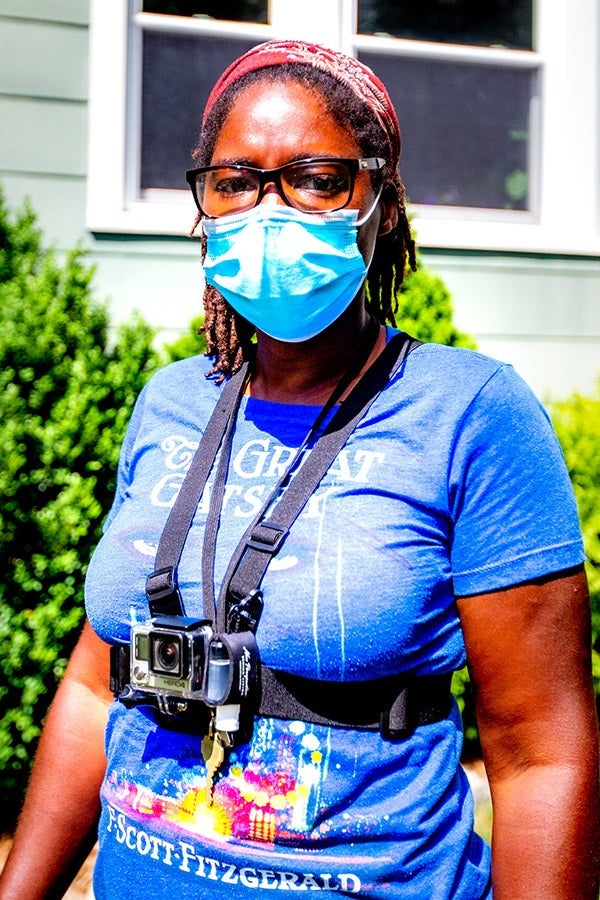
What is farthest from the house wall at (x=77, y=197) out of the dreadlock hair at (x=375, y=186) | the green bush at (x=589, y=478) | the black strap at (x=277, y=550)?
the black strap at (x=277, y=550)

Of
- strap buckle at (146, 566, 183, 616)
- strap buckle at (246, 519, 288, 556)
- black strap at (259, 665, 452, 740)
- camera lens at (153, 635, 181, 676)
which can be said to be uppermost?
strap buckle at (246, 519, 288, 556)

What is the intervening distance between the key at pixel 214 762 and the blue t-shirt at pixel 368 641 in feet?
0.04

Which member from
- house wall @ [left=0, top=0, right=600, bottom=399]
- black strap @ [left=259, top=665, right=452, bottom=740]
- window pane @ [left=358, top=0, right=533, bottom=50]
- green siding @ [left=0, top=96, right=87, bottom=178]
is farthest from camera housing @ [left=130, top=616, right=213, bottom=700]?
window pane @ [left=358, top=0, right=533, bottom=50]

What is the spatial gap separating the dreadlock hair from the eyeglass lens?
3.0 inches

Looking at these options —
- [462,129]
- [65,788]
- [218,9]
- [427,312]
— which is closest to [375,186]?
[65,788]

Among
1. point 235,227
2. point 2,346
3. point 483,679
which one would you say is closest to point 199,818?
point 483,679

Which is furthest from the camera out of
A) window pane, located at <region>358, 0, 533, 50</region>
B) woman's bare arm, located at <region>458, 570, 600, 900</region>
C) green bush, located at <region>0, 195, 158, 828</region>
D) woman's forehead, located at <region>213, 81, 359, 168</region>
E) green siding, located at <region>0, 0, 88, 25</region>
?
window pane, located at <region>358, 0, 533, 50</region>

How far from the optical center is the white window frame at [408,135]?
420 cm

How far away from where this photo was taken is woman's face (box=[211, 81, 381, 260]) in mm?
Answer: 1546

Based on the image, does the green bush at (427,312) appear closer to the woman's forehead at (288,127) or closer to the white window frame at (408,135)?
the white window frame at (408,135)

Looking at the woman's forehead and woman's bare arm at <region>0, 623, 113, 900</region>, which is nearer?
the woman's forehead

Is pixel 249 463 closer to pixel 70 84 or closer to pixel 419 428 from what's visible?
pixel 419 428

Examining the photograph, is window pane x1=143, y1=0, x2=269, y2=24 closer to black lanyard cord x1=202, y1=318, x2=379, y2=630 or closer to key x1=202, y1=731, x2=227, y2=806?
black lanyard cord x1=202, y1=318, x2=379, y2=630

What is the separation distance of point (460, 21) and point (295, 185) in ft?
12.9
